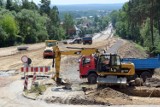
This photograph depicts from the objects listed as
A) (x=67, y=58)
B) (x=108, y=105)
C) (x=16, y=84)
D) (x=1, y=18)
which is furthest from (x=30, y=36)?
(x=108, y=105)

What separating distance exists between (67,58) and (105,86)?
879 inches

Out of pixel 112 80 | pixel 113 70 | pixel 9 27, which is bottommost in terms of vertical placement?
pixel 112 80

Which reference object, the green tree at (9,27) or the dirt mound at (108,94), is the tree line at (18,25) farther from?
the dirt mound at (108,94)

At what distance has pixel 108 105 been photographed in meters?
23.0

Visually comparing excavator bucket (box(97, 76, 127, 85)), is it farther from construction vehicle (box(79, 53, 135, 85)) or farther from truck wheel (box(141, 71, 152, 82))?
truck wheel (box(141, 71, 152, 82))

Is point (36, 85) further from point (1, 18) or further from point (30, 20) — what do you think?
point (30, 20)

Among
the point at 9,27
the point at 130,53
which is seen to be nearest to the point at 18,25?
the point at 9,27

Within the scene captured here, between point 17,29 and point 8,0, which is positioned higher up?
point 8,0

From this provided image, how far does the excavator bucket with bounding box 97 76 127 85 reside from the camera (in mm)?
27189

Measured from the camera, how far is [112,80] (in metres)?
27.7

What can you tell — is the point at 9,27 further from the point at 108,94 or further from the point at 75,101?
the point at 75,101

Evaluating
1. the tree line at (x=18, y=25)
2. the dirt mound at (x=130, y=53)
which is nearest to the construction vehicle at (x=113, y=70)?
the dirt mound at (x=130, y=53)

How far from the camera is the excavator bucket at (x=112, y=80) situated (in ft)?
89.2

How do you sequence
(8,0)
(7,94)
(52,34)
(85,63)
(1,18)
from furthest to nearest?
(52,34)
(8,0)
(1,18)
(85,63)
(7,94)
